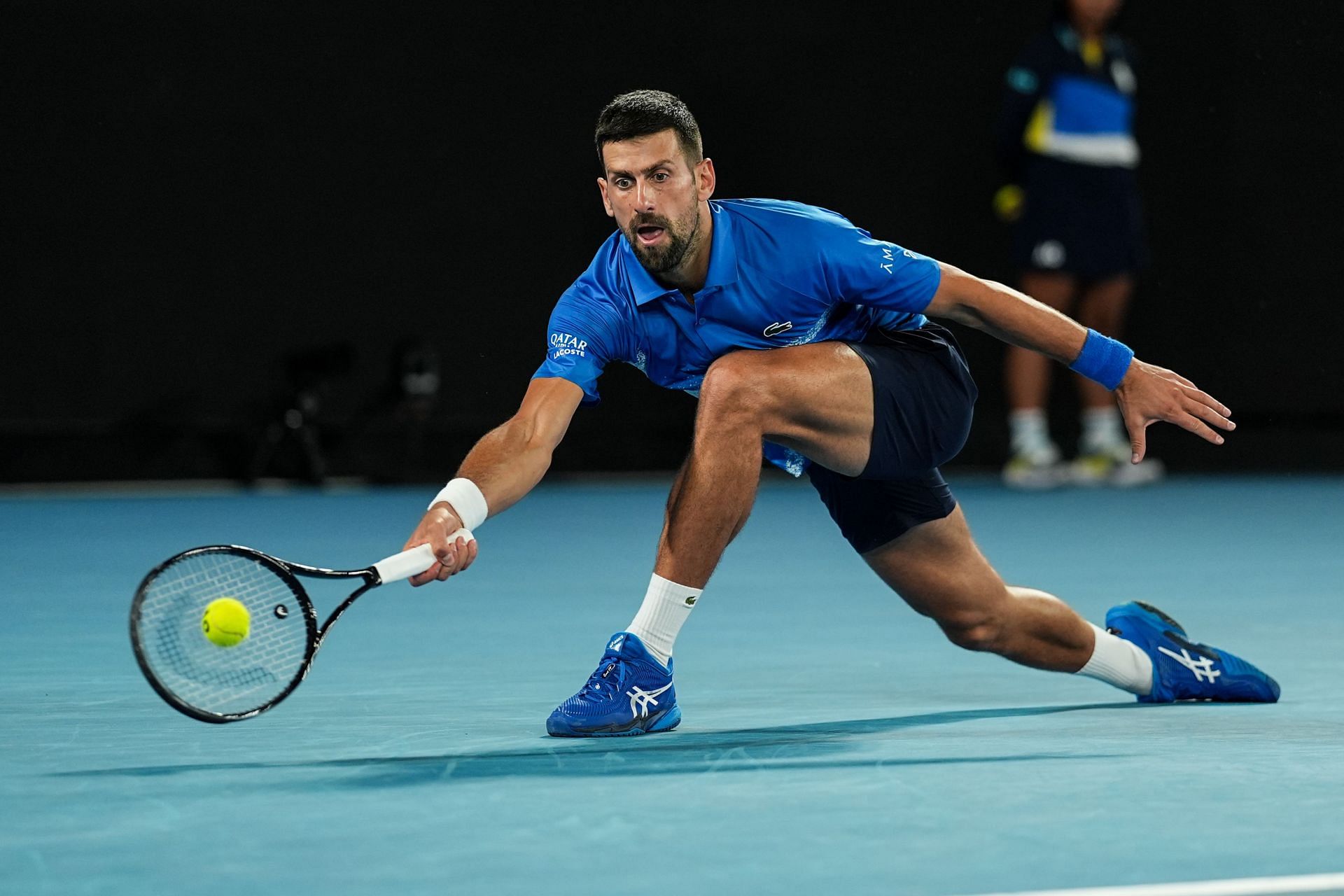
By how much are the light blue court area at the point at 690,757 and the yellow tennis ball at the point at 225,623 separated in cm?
22

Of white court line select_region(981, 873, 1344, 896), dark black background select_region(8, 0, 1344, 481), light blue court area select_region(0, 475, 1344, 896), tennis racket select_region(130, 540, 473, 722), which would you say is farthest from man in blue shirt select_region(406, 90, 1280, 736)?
dark black background select_region(8, 0, 1344, 481)

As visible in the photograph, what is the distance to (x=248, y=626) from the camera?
3281 millimetres

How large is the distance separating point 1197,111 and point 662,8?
307 centimetres

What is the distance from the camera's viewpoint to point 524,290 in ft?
34.9

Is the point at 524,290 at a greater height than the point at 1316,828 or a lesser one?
lesser

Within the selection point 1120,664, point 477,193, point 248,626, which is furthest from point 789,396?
point 477,193

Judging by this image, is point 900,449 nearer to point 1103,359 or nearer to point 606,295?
point 1103,359

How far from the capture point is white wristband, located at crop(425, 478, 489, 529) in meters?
3.50

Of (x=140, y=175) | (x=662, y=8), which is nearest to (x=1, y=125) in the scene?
(x=140, y=175)

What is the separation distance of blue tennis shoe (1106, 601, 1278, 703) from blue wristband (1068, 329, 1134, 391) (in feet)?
2.10

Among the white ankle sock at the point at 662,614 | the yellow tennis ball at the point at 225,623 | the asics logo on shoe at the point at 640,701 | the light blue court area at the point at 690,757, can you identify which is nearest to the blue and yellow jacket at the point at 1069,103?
the light blue court area at the point at 690,757

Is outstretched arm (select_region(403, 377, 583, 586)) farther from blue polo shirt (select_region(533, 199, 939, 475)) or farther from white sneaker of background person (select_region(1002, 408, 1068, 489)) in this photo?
white sneaker of background person (select_region(1002, 408, 1068, 489))

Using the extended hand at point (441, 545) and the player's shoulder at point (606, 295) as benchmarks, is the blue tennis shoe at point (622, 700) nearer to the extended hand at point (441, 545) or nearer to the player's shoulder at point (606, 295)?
the extended hand at point (441, 545)

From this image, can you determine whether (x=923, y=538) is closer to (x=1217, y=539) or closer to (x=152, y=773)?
(x=152, y=773)
